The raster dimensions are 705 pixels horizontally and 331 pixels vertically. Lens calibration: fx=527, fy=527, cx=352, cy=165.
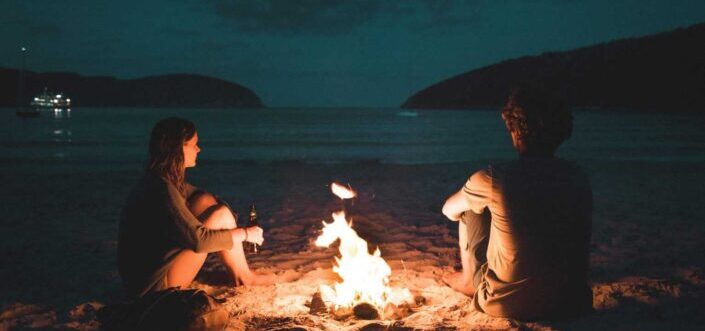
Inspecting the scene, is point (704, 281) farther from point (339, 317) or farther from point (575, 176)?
point (339, 317)

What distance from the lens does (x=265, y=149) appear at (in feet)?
83.8

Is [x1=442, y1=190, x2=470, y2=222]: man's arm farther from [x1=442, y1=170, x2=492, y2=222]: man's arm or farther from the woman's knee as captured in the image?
the woman's knee

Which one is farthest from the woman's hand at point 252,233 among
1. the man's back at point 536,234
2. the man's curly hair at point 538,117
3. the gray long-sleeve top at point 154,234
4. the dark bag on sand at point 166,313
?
the man's curly hair at point 538,117

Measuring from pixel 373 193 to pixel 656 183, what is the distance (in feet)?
23.2

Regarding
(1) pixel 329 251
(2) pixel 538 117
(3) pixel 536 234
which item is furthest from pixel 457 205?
(1) pixel 329 251

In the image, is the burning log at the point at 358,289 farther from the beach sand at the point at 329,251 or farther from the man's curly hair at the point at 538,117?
the man's curly hair at the point at 538,117

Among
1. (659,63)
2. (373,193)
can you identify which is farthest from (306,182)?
(659,63)

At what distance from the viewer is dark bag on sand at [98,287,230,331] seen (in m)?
3.71

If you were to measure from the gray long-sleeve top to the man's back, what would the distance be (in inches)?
80.2

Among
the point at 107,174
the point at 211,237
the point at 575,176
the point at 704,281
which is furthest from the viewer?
the point at 107,174

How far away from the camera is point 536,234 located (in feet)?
11.4

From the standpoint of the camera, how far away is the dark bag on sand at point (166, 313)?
3.71 metres

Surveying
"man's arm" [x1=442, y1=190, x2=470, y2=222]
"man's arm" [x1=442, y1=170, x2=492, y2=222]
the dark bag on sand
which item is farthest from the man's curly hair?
the dark bag on sand

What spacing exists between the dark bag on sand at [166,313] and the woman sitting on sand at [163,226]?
204 mm
